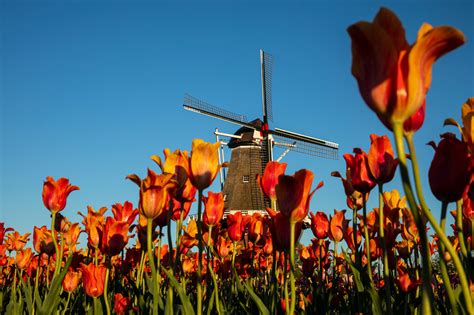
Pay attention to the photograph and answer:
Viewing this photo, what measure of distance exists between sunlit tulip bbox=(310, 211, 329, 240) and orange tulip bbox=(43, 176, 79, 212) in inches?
78.8

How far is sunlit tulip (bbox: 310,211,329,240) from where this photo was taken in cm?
387

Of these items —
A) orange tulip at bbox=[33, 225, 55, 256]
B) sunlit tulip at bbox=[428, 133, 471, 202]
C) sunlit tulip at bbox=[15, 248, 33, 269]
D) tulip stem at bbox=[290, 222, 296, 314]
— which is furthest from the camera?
sunlit tulip at bbox=[15, 248, 33, 269]

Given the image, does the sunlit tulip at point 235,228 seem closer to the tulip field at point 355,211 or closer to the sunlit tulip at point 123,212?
the tulip field at point 355,211

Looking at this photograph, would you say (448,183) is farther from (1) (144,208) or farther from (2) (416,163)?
(1) (144,208)

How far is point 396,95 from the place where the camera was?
3.64 ft

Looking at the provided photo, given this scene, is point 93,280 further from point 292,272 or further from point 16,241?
point 16,241

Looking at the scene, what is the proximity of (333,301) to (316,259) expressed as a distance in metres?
1.01

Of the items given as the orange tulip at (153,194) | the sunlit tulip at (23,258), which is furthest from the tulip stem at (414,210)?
Answer: the sunlit tulip at (23,258)

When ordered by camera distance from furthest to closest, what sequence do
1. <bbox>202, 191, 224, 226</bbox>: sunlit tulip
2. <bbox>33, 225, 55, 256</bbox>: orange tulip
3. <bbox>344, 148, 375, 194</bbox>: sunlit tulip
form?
<bbox>33, 225, 55, 256</bbox>: orange tulip → <bbox>202, 191, 224, 226</bbox>: sunlit tulip → <bbox>344, 148, 375, 194</bbox>: sunlit tulip

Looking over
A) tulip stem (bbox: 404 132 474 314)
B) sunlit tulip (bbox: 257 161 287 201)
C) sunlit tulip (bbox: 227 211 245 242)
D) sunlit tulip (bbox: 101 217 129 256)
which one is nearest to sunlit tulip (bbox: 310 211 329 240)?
sunlit tulip (bbox: 227 211 245 242)

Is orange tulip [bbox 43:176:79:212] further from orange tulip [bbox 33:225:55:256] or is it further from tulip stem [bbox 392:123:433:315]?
tulip stem [bbox 392:123:433:315]

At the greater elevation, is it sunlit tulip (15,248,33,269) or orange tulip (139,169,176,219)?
sunlit tulip (15,248,33,269)

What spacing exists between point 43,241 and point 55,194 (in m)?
1.38

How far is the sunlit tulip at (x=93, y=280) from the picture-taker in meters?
3.04
